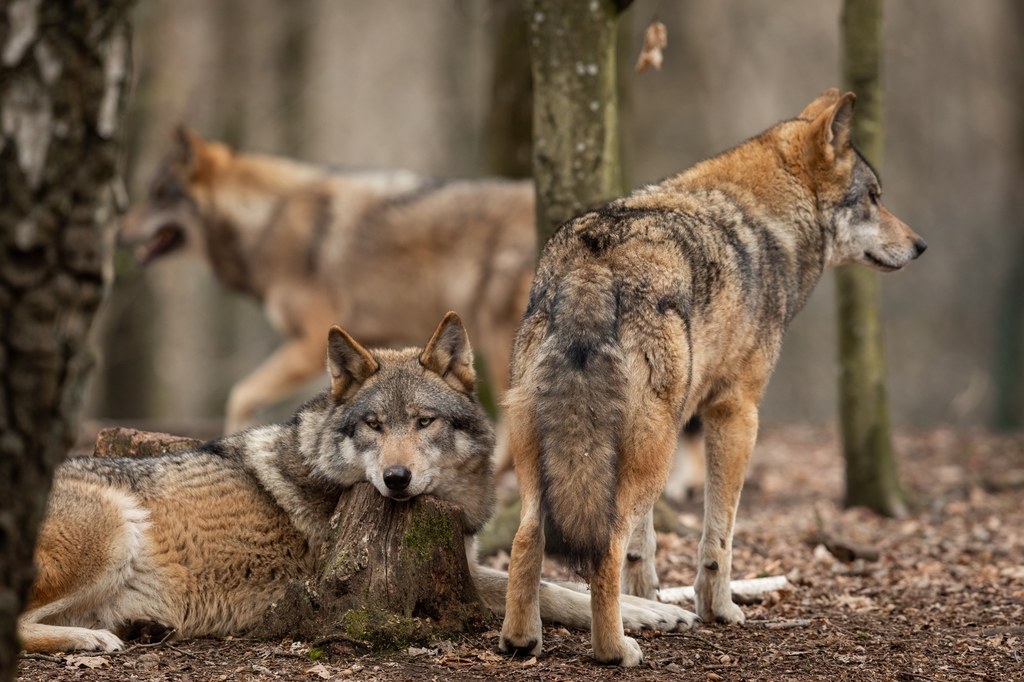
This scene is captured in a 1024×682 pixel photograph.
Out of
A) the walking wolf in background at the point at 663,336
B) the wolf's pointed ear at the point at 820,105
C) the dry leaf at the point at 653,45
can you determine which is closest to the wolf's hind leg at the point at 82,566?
the walking wolf in background at the point at 663,336

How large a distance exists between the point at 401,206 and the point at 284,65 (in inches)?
421

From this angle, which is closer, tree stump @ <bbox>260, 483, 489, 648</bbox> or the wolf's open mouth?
tree stump @ <bbox>260, 483, 489, 648</bbox>

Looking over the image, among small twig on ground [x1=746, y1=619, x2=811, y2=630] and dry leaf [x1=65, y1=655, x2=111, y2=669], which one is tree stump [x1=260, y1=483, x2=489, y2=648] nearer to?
dry leaf [x1=65, y1=655, x2=111, y2=669]

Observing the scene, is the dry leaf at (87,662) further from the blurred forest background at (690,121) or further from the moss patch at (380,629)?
the blurred forest background at (690,121)

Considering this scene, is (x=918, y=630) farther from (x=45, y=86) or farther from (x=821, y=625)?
(x=45, y=86)

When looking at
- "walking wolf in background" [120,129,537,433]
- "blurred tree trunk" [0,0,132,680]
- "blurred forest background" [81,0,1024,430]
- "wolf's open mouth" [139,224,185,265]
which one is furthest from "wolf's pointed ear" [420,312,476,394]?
"blurred forest background" [81,0,1024,430]

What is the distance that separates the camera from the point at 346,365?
5266 millimetres

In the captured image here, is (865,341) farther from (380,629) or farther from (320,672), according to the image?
(320,672)

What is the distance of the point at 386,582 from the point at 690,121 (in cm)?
1849

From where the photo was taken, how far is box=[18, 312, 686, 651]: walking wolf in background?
4.78 m

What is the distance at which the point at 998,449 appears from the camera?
1069 centimetres

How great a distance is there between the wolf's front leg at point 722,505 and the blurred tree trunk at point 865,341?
3102 mm

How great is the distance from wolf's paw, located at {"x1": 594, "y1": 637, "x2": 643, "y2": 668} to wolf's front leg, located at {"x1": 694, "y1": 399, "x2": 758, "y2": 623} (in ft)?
2.99

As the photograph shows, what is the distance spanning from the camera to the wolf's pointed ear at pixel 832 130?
5672 millimetres
